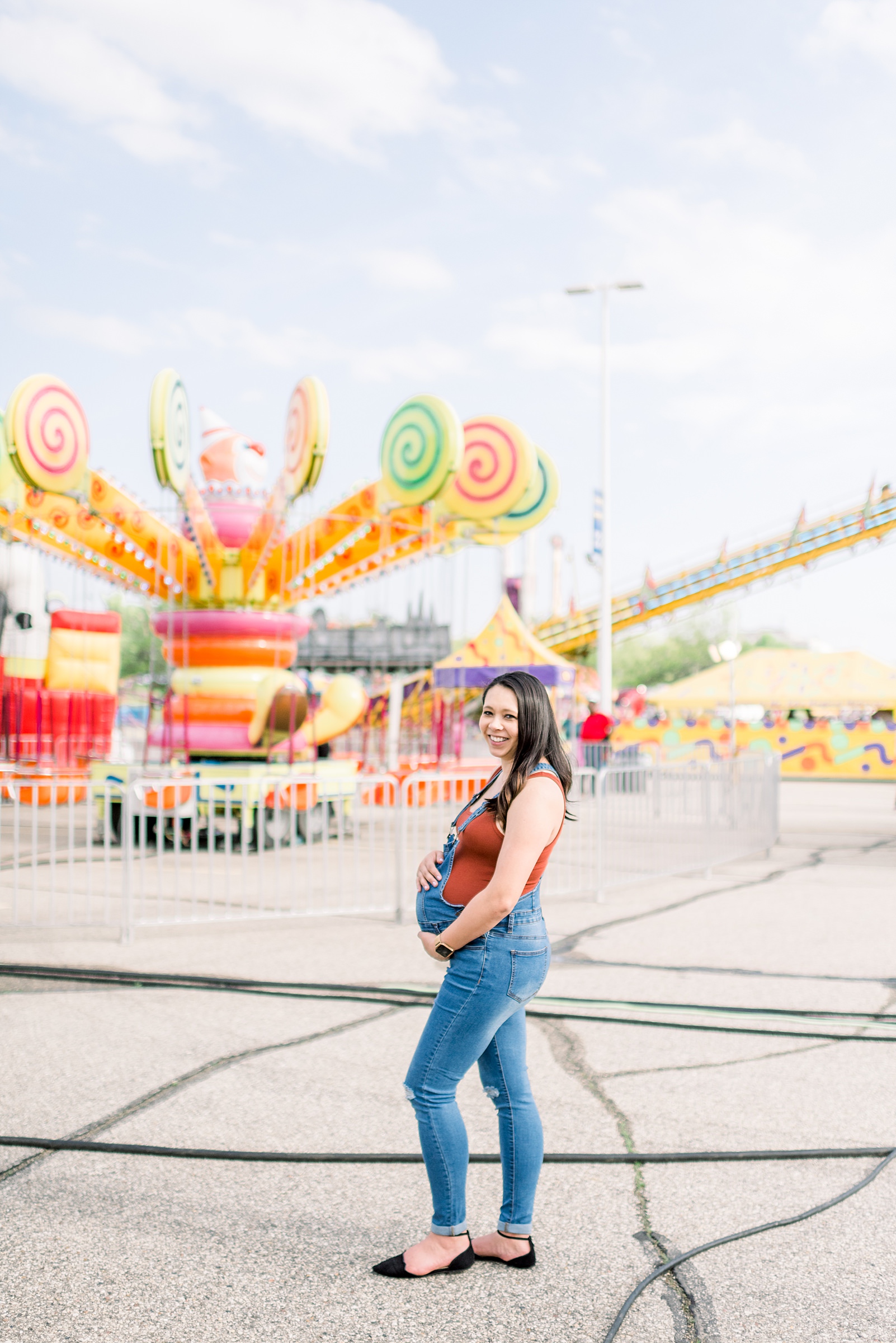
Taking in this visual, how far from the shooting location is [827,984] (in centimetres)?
594

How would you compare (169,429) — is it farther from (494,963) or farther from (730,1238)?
(730,1238)

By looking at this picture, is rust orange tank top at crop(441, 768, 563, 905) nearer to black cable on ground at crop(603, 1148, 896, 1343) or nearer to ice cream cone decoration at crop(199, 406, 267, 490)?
black cable on ground at crop(603, 1148, 896, 1343)

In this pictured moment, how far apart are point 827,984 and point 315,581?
29.4 ft

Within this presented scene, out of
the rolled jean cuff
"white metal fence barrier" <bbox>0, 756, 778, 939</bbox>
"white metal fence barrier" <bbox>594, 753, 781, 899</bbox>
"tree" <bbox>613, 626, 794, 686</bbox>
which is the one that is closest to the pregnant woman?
the rolled jean cuff

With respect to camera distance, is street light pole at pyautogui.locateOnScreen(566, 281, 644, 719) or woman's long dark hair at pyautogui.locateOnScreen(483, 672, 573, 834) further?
street light pole at pyautogui.locateOnScreen(566, 281, 644, 719)

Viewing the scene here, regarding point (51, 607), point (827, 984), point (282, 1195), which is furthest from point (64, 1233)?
point (51, 607)

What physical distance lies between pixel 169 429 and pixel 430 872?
8.62 m

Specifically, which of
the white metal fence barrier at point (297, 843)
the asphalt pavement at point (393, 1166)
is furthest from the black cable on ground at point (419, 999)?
the white metal fence barrier at point (297, 843)

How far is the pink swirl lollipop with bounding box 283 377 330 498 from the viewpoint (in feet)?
34.7

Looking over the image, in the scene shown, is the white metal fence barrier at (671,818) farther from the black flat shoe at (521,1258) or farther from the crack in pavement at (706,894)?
the black flat shoe at (521,1258)

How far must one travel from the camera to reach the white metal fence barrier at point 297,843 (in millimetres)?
7402

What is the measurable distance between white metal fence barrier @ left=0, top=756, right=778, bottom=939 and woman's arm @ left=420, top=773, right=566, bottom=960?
3.82 meters

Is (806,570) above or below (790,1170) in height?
above

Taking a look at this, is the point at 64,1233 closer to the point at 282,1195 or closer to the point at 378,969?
the point at 282,1195
